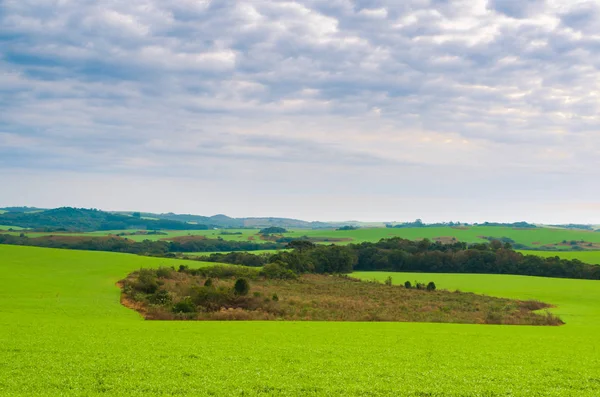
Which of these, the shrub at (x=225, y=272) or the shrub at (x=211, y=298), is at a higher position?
the shrub at (x=211, y=298)

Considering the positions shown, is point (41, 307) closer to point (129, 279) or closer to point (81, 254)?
point (129, 279)

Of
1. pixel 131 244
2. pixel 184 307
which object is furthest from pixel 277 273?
pixel 131 244

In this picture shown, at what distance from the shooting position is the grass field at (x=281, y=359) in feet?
55.1

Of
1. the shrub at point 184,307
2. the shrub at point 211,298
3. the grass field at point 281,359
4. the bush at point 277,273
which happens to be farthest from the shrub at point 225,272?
the grass field at point 281,359

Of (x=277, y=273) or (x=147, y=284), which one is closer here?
(x=147, y=284)

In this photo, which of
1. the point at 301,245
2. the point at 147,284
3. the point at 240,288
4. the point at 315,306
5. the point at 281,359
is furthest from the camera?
the point at 301,245

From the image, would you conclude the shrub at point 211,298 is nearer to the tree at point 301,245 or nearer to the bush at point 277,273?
the bush at point 277,273

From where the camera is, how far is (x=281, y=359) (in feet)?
69.2

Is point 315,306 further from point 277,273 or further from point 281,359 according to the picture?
point 277,273

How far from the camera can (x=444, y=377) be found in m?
18.7

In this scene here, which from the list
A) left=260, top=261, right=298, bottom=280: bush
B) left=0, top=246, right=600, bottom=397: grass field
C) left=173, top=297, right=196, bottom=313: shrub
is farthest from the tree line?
left=0, top=246, right=600, bottom=397: grass field

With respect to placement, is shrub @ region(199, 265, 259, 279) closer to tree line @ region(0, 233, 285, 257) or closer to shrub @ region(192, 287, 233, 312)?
shrub @ region(192, 287, 233, 312)

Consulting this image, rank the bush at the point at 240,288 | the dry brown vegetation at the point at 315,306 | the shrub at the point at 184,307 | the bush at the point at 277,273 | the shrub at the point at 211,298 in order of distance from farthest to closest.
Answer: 1. the bush at the point at 277,273
2. the bush at the point at 240,288
3. the shrub at the point at 211,298
4. the shrub at the point at 184,307
5. the dry brown vegetation at the point at 315,306

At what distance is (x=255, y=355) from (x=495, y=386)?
10271 millimetres
